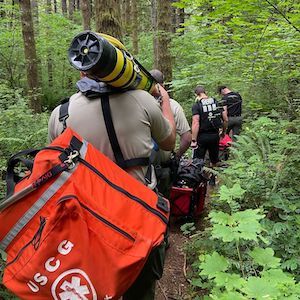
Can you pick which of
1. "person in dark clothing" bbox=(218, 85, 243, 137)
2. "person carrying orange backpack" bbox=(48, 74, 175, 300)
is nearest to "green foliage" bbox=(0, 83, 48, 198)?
"person carrying orange backpack" bbox=(48, 74, 175, 300)

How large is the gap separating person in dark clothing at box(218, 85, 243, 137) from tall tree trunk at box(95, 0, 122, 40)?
4866 mm

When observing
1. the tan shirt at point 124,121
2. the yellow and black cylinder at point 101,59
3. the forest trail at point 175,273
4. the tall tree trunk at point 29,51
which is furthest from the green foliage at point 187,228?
the tall tree trunk at point 29,51

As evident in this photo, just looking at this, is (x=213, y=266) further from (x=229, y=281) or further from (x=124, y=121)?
(x=124, y=121)

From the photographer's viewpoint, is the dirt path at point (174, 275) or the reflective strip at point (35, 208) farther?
the dirt path at point (174, 275)

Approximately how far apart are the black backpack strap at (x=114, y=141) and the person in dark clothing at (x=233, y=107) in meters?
7.08

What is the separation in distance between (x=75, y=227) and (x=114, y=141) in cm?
70

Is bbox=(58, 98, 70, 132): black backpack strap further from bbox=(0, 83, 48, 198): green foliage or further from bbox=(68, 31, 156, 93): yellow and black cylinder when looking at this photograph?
bbox=(0, 83, 48, 198): green foliage

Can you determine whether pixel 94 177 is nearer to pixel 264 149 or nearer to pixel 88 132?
pixel 88 132

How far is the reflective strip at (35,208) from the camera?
1931 millimetres

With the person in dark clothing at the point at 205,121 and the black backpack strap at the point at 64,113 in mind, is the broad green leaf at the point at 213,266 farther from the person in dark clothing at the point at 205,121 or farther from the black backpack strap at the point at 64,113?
the person in dark clothing at the point at 205,121

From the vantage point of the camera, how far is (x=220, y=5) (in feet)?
16.3

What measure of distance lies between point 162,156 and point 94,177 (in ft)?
5.42

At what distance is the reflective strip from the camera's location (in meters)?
1.93

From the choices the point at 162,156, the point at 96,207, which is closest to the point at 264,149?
the point at 162,156
